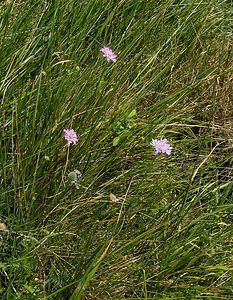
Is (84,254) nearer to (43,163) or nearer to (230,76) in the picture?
(43,163)

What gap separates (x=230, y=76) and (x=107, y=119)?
765 millimetres

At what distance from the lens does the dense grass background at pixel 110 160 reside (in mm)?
1639

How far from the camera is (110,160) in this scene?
1.91 meters

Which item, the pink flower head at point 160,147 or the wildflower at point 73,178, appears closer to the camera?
the wildflower at point 73,178

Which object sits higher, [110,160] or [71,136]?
[71,136]

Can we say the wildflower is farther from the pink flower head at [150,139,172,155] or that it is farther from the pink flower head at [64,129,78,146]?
the pink flower head at [150,139,172,155]

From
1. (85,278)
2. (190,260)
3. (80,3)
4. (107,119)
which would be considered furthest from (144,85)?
(85,278)

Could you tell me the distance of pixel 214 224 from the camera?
1.77m

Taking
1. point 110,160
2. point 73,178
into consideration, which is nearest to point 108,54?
point 110,160

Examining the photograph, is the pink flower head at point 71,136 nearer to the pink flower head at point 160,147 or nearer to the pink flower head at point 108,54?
the pink flower head at point 160,147

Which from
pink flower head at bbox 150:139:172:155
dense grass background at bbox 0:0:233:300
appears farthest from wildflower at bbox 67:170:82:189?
pink flower head at bbox 150:139:172:155

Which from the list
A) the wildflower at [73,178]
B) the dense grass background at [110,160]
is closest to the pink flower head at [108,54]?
the dense grass background at [110,160]

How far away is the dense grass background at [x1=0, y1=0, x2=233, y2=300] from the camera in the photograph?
1639 millimetres

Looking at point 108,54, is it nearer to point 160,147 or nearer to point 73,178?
point 160,147
